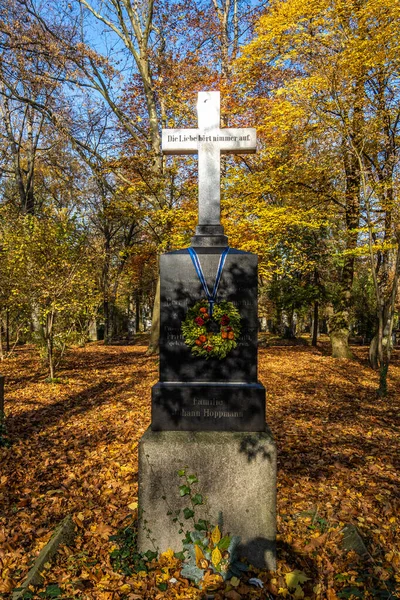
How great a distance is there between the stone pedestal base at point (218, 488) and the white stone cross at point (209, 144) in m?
2.20

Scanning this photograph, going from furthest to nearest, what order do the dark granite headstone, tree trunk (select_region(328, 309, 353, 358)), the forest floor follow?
tree trunk (select_region(328, 309, 353, 358)), the dark granite headstone, the forest floor

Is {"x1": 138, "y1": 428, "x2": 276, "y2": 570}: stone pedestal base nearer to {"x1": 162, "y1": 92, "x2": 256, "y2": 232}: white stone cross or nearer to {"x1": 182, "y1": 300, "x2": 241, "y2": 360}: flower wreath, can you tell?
{"x1": 182, "y1": 300, "x2": 241, "y2": 360}: flower wreath

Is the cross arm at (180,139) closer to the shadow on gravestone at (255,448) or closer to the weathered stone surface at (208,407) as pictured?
the weathered stone surface at (208,407)

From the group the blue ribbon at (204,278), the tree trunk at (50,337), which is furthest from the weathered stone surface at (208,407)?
the tree trunk at (50,337)

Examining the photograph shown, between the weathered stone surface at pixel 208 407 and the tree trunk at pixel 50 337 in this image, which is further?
the tree trunk at pixel 50 337

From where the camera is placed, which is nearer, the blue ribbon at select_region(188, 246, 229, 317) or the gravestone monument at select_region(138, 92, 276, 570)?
the gravestone monument at select_region(138, 92, 276, 570)

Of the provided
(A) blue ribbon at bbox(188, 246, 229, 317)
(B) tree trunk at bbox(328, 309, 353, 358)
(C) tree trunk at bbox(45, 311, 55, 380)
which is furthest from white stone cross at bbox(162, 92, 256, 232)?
(B) tree trunk at bbox(328, 309, 353, 358)

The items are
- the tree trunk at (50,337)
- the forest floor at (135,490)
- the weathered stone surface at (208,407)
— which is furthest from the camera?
the tree trunk at (50,337)

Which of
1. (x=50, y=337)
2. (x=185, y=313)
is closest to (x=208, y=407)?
(x=185, y=313)

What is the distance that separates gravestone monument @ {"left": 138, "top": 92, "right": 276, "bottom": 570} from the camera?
3.33 m

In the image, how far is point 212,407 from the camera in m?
3.60

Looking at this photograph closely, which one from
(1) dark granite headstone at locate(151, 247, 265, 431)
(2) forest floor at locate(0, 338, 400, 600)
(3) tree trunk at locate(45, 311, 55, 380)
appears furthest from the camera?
(3) tree trunk at locate(45, 311, 55, 380)

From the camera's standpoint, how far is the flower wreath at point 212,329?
3.66 meters

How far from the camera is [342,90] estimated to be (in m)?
10.8
